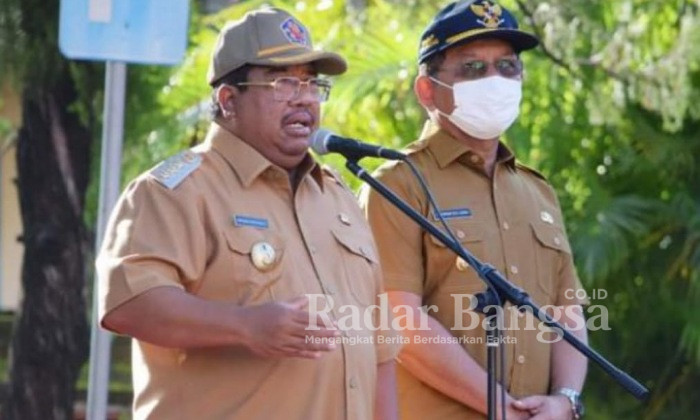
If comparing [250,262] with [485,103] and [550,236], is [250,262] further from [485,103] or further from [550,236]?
[550,236]

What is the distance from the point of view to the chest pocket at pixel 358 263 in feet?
14.3

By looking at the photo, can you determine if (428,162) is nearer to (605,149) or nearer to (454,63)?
(454,63)

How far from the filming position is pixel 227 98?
4.34 meters

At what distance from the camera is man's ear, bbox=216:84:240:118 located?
4.32m

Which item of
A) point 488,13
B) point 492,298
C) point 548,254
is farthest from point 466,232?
point 492,298

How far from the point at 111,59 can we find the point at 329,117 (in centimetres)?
302

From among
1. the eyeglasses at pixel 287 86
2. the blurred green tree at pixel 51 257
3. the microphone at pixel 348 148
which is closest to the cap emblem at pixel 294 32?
the eyeglasses at pixel 287 86

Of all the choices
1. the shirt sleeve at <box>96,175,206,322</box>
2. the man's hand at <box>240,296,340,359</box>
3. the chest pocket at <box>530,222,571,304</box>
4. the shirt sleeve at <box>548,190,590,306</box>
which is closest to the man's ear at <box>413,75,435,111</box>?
the chest pocket at <box>530,222,571,304</box>

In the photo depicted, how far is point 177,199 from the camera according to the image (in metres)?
4.05

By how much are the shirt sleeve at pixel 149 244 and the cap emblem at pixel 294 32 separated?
0.51 metres

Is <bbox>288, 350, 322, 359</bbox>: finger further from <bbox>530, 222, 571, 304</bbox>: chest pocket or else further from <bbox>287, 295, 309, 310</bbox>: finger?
<bbox>530, 222, 571, 304</bbox>: chest pocket

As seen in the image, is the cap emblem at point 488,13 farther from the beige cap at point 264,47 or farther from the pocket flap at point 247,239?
the pocket flap at point 247,239

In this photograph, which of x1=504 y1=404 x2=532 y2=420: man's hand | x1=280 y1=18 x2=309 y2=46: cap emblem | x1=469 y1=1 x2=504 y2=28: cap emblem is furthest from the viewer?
x1=469 y1=1 x2=504 y2=28: cap emblem

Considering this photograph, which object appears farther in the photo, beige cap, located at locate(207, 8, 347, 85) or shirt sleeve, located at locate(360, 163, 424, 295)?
shirt sleeve, located at locate(360, 163, 424, 295)
